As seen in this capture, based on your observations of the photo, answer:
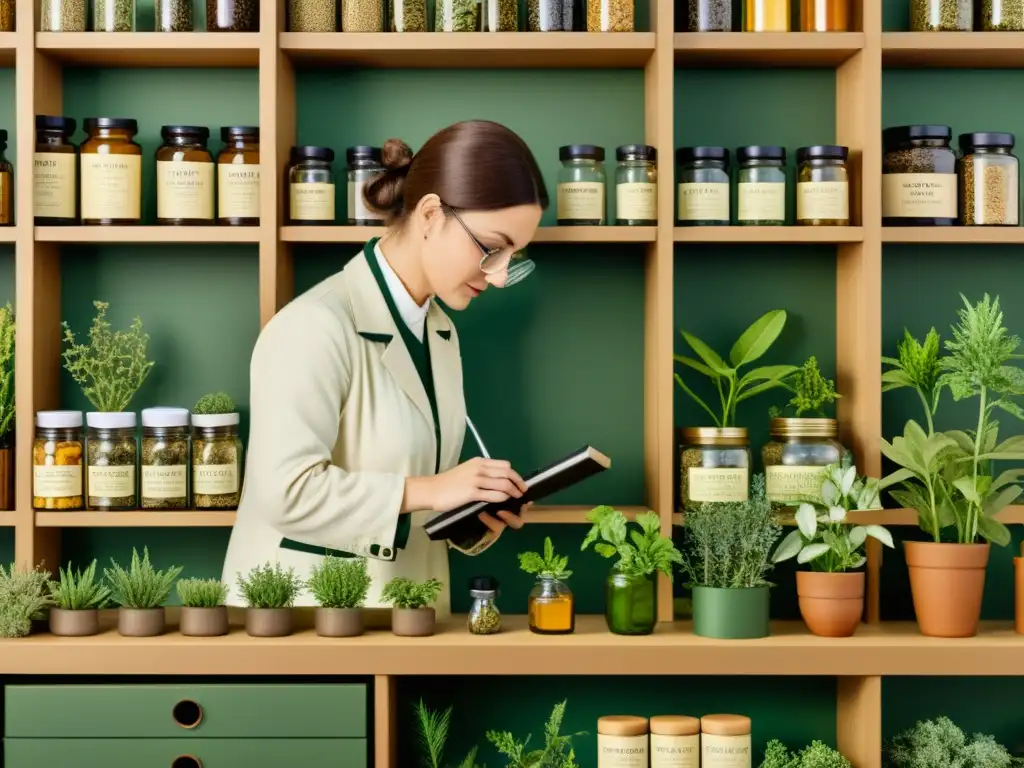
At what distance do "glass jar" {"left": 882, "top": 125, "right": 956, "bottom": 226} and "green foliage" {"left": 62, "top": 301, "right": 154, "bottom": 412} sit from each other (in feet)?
5.00

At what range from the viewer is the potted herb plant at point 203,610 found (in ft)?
6.67

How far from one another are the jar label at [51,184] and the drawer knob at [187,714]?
0.97m

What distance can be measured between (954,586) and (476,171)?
3.66 ft

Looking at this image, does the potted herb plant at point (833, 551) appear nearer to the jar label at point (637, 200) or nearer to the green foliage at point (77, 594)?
the jar label at point (637, 200)

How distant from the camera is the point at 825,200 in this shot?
2.28m

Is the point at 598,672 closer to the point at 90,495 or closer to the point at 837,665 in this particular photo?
the point at 837,665

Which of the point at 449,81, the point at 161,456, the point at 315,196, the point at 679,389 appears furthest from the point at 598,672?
the point at 449,81

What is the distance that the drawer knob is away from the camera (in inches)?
77.4

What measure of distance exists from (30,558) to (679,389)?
4.42ft

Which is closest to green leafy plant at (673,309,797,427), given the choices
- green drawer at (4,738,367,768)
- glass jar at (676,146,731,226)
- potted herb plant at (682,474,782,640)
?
glass jar at (676,146,731,226)

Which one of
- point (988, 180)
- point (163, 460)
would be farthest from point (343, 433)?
point (988, 180)

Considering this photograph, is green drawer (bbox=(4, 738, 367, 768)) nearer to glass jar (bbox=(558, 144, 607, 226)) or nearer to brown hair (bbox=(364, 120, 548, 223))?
brown hair (bbox=(364, 120, 548, 223))

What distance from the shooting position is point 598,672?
2.00 metres

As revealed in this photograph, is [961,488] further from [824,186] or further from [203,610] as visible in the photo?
[203,610]
